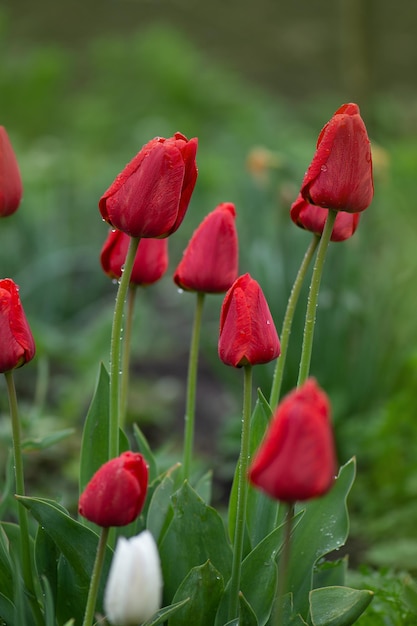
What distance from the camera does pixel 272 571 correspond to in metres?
1.30

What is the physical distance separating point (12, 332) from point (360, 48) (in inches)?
128

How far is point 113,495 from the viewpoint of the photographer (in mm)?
1033

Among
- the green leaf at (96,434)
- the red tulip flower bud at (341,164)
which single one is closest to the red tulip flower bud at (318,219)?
the red tulip flower bud at (341,164)

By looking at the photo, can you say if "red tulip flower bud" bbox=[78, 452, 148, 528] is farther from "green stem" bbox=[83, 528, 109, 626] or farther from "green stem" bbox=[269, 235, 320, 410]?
"green stem" bbox=[269, 235, 320, 410]

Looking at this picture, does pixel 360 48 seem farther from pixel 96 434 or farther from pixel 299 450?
pixel 299 450

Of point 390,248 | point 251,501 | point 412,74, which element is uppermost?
point 412,74

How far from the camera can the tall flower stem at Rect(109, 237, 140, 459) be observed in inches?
47.8

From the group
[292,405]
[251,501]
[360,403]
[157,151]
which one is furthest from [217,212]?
[360,403]

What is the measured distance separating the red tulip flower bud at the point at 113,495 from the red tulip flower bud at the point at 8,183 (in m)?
0.58

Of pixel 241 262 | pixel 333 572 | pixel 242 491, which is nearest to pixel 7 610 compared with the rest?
pixel 242 491

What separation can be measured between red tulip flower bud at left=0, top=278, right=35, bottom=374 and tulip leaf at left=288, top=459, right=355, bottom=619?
476mm

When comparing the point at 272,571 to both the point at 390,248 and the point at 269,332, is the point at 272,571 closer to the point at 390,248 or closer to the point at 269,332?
the point at 269,332

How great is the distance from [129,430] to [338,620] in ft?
6.52

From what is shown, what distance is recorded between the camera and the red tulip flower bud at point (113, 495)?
103 centimetres
